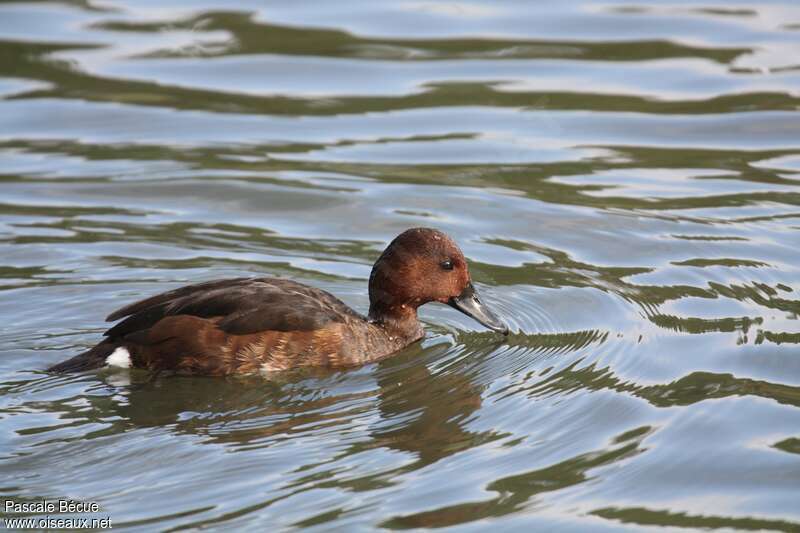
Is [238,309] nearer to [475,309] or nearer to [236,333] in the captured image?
[236,333]

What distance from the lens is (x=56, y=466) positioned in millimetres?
6555

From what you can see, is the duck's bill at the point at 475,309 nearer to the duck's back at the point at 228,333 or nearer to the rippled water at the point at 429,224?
the rippled water at the point at 429,224

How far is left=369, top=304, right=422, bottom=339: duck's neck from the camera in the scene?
28.2 ft

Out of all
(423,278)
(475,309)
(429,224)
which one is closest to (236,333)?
(423,278)

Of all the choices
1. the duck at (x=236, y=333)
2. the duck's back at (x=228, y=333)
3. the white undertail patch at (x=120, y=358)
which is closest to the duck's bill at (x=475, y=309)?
the duck at (x=236, y=333)

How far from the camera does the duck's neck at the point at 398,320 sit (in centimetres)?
859

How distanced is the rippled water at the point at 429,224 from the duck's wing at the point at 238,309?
320 mm

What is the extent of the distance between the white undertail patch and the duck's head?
1572 mm

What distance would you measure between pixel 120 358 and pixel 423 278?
1887 mm

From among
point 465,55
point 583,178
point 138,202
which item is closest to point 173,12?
point 465,55

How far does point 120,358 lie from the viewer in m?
7.96

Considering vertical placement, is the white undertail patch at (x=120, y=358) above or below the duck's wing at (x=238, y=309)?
below

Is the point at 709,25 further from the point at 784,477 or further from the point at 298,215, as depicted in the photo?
the point at 784,477

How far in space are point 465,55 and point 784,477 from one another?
27.0ft
